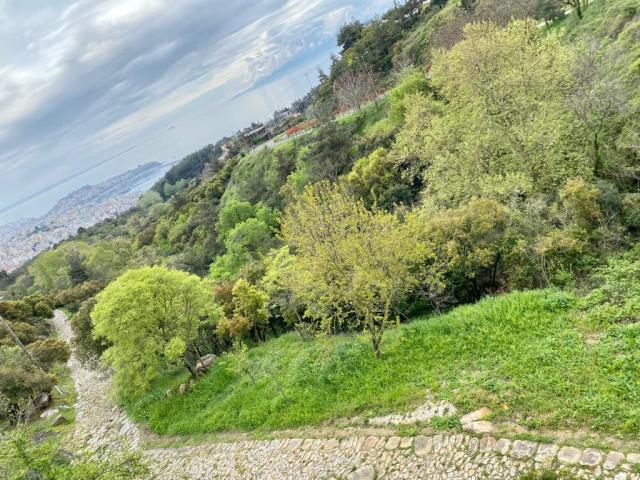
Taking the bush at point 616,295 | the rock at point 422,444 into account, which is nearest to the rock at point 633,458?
the rock at point 422,444

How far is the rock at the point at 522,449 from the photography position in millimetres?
7975

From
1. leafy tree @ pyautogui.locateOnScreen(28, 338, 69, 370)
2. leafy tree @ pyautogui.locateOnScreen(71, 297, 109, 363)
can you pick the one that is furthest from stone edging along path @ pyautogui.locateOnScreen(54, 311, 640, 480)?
leafy tree @ pyautogui.locateOnScreen(28, 338, 69, 370)

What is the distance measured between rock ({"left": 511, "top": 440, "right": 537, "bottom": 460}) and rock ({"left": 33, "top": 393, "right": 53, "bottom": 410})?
30.4 metres

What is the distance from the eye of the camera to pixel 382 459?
Answer: 32.2 feet

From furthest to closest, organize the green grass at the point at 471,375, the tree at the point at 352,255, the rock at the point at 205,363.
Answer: the rock at the point at 205,363 < the tree at the point at 352,255 < the green grass at the point at 471,375

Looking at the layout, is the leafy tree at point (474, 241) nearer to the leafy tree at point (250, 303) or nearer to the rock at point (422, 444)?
the rock at point (422, 444)

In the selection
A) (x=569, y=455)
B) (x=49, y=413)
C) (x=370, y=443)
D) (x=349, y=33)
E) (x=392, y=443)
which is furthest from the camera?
(x=349, y=33)

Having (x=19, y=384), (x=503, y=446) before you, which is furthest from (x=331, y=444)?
(x=19, y=384)

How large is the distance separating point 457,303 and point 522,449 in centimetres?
1122

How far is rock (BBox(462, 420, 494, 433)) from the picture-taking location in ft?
29.2

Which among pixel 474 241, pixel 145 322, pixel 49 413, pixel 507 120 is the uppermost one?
pixel 507 120

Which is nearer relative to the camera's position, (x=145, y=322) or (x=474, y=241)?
(x=474, y=241)

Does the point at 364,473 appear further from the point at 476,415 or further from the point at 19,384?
the point at 19,384

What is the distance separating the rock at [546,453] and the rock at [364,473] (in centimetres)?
368
